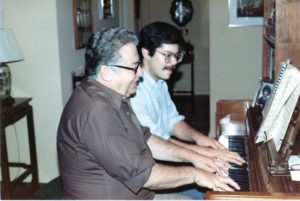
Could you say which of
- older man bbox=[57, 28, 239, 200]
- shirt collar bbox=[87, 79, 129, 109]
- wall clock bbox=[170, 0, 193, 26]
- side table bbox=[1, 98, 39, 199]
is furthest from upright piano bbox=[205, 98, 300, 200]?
wall clock bbox=[170, 0, 193, 26]

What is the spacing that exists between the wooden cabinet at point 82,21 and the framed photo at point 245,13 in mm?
1358

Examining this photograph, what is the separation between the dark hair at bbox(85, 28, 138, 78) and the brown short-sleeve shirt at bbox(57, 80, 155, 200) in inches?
3.2

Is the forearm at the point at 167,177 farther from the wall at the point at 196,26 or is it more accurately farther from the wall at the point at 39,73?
the wall at the point at 196,26

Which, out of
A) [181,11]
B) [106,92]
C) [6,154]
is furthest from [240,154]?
[181,11]

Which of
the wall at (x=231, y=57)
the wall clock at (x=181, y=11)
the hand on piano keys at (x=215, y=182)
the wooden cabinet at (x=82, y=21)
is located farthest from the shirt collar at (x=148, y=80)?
the wall clock at (x=181, y=11)

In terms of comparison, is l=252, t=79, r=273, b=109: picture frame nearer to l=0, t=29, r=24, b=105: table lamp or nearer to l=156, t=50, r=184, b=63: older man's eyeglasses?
l=156, t=50, r=184, b=63: older man's eyeglasses

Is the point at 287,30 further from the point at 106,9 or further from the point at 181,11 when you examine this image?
the point at 181,11

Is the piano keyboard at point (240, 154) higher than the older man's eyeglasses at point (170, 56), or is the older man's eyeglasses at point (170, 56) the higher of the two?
the older man's eyeglasses at point (170, 56)

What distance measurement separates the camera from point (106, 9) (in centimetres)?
444

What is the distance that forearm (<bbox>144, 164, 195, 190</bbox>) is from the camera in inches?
61.2

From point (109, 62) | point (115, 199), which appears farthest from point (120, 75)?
point (115, 199)

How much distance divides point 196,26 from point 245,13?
223cm

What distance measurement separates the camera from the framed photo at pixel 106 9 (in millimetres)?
4246

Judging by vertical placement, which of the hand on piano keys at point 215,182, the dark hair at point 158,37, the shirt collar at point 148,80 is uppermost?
the dark hair at point 158,37
